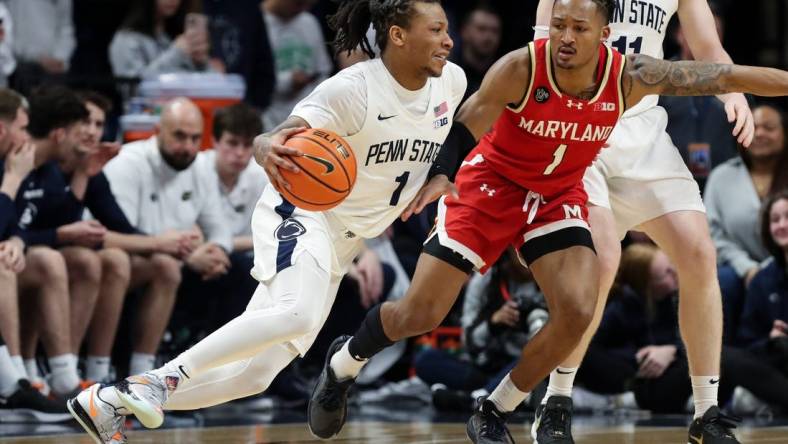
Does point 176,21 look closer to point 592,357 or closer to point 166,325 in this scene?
point 166,325

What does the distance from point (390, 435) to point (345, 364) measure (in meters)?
0.88

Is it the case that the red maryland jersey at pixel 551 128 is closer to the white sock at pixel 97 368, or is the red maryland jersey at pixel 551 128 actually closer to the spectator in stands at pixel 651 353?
the spectator in stands at pixel 651 353

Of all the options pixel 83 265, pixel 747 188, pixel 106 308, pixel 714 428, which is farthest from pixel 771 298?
pixel 83 265

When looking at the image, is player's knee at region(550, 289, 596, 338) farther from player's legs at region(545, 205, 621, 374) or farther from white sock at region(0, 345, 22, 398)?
white sock at region(0, 345, 22, 398)

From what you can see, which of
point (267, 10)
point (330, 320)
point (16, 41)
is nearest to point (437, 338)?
point (330, 320)

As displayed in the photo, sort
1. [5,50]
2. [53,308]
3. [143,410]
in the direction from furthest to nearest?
[5,50] < [53,308] < [143,410]

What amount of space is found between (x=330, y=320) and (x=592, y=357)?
67.0 inches

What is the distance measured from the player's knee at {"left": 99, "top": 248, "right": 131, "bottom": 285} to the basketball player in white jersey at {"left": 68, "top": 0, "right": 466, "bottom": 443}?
229 centimetres

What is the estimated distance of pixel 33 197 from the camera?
7336mm

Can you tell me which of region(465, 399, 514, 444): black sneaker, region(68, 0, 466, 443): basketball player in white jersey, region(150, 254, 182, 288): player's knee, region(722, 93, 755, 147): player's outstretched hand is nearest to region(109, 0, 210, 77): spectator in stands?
region(150, 254, 182, 288): player's knee

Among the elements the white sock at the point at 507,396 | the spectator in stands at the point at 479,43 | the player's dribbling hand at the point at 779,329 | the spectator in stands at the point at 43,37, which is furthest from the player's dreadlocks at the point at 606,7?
the spectator in stands at the point at 479,43

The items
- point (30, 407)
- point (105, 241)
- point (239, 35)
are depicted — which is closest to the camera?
point (30, 407)

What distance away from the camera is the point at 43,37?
9109 mm

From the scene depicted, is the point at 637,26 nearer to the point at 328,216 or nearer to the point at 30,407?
the point at 328,216
